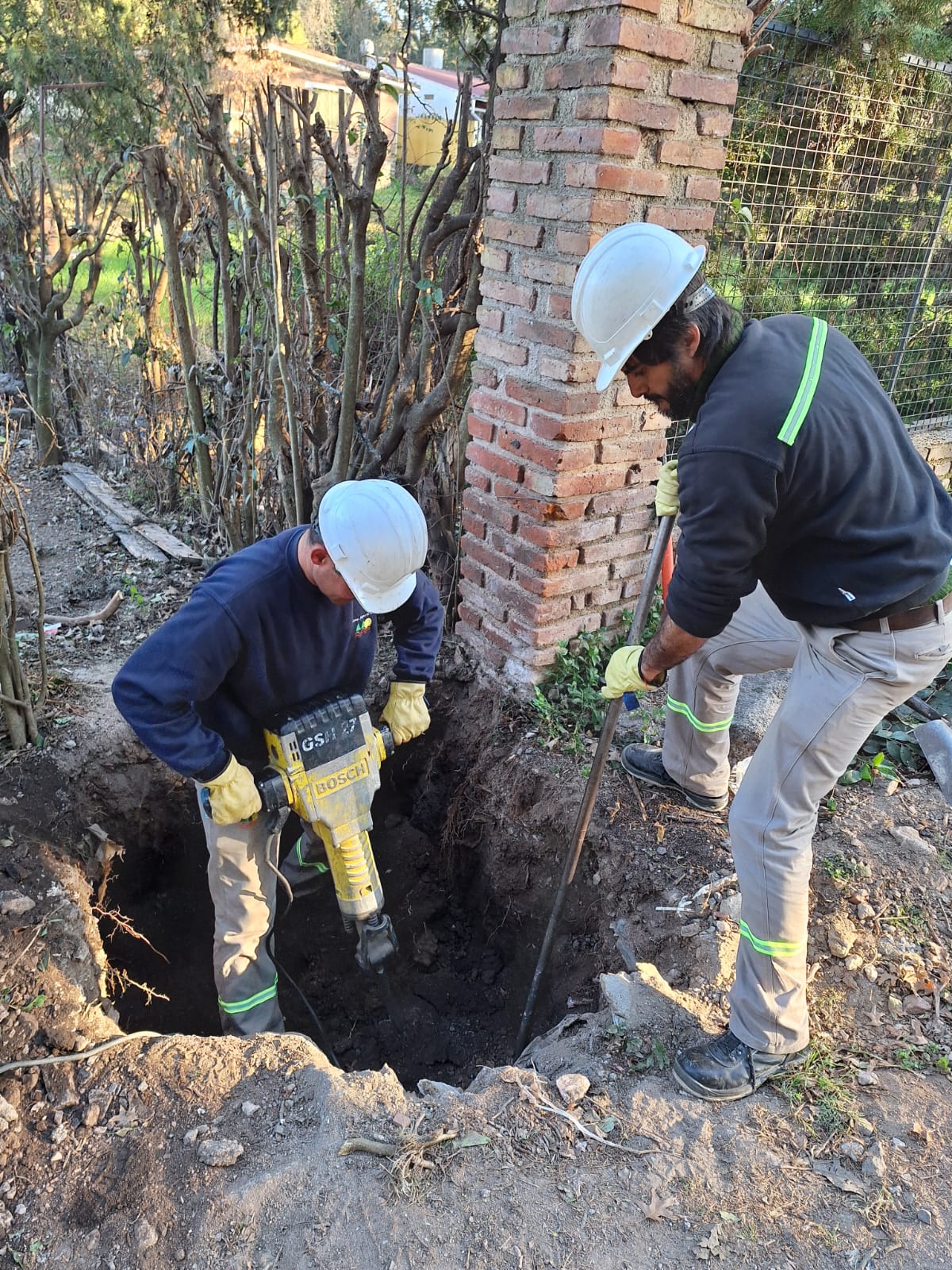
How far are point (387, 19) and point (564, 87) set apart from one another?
1774mm

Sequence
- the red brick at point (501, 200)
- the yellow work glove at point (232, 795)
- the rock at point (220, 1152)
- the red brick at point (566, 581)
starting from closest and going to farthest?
the rock at point (220, 1152) → the yellow work glove at point (232, 795) → the red brick at point (501, 200) → the red brick at point (566, 581)

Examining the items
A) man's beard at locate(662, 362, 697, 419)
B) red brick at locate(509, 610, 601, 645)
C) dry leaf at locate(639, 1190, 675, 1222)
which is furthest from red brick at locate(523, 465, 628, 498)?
dry leaf at locate(639, 1190, 675, 1222)

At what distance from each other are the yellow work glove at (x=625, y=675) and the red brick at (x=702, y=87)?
1.88 metres

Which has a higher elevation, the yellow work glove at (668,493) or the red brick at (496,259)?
the red brick at (496,259)

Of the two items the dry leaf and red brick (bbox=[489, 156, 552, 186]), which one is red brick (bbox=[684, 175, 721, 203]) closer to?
red brick (bbox=[489, 156, 552, 186])

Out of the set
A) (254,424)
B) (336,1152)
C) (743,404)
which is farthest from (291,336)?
(336,1152)

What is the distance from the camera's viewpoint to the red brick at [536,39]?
273 cm

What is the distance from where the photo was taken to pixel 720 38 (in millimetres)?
2857

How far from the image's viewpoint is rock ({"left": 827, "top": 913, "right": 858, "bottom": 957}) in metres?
2.57

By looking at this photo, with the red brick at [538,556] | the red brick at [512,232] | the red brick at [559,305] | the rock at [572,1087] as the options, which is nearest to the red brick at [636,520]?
the red brick at [538,556]

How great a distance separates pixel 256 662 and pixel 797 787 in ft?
4.91

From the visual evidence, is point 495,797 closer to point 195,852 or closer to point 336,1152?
point 195,852

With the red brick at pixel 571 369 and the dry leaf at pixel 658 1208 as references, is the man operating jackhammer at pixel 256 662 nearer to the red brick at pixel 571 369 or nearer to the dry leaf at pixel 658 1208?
the red brick at pixel 571 369

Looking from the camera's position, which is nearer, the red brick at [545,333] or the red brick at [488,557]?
the red brick at [545,333]
